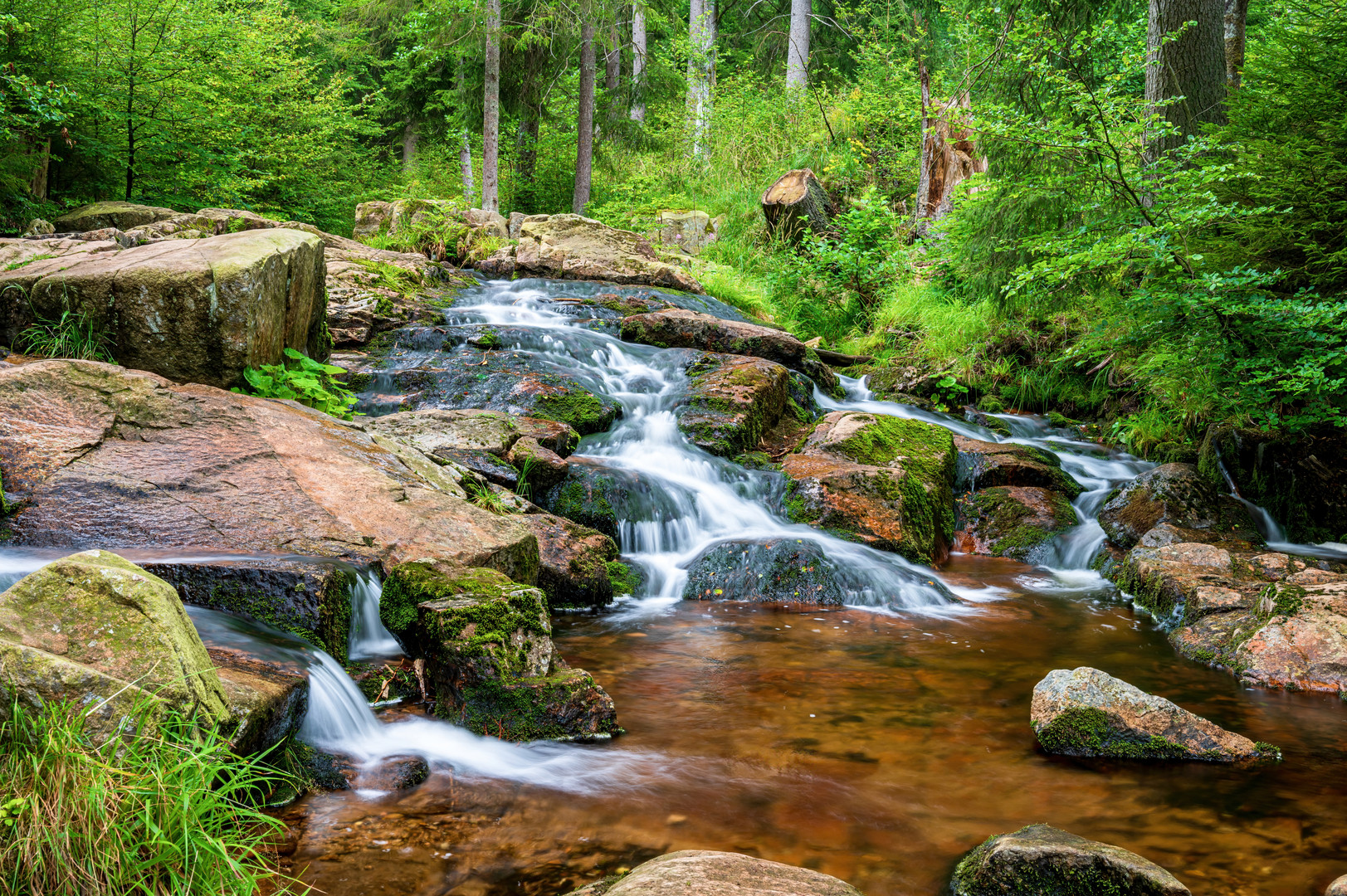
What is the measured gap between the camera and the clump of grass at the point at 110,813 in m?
2.01

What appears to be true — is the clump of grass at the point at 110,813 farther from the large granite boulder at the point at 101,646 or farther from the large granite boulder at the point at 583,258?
the large granite boulder at the point at 583,258

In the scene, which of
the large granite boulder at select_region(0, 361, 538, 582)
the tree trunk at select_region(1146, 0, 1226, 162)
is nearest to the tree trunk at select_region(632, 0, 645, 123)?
the tree trunk at select_region(1146, 0, 1226, 162)

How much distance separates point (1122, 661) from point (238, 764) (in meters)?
5.02

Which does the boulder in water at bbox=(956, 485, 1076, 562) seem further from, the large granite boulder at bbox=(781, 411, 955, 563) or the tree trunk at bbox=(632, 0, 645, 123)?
the tree trunk at bbox=(632, 0, 645, 123)

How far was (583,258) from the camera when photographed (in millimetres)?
15148

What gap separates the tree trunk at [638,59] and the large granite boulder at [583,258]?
5717 mm

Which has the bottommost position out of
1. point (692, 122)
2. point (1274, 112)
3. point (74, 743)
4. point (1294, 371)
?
point (74, 743)

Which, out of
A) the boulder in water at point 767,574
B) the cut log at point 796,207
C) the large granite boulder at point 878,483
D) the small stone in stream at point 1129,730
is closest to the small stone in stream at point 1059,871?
the small stone in stream at point 1129,730

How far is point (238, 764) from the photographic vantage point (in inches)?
108

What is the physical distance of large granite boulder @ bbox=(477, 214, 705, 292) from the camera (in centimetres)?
1488

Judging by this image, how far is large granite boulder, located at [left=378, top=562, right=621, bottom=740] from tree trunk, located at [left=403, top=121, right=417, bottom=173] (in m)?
24.1

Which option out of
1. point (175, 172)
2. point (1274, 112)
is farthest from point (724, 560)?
point (175, 172)

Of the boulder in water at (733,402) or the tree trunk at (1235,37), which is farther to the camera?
the tree trunk at (1235,37)

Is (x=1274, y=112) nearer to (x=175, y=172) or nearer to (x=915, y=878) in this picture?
(x=915, y=878)
